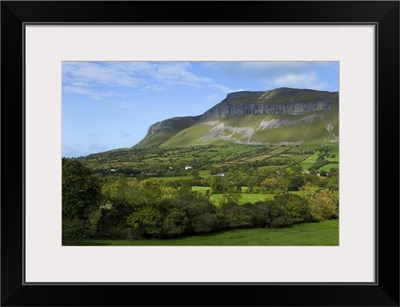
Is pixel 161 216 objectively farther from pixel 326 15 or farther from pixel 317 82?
pixel 326 15

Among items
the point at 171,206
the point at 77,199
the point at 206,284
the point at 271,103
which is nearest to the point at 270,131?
the point at 271,103

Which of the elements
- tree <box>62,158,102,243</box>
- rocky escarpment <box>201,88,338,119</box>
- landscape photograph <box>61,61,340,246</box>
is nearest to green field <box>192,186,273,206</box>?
landscape photograph <box>61,61,340,246</box>

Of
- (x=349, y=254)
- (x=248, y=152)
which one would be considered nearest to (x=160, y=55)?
(x=248, y=152)

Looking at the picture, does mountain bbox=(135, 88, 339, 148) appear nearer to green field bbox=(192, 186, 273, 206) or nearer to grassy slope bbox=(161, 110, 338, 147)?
grassy slope bbox=(161, 110, 338, 147)

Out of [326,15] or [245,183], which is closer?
[326,15]

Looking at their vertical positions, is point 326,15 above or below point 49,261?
above

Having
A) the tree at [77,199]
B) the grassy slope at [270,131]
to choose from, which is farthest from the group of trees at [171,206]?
the grassy slope at [270,131]

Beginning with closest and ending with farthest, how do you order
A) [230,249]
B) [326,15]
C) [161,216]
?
[326,15]
[230,249]
[161,216]

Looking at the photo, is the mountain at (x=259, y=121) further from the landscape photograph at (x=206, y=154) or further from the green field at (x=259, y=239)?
the green field at (x=259, y=239)
